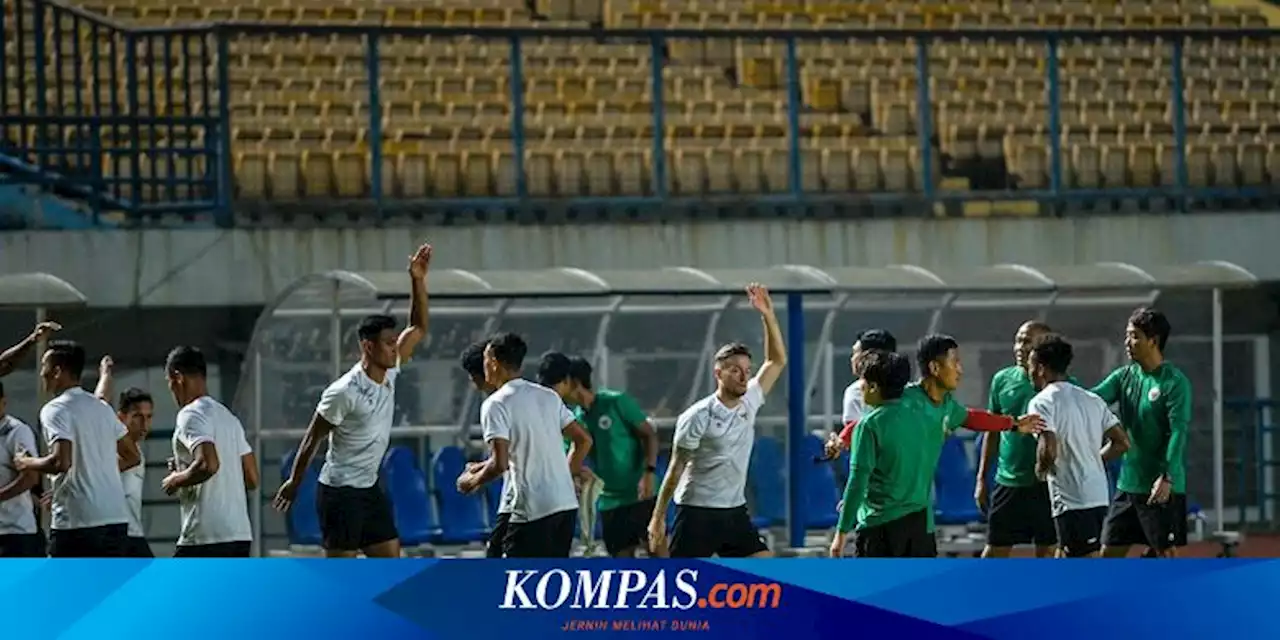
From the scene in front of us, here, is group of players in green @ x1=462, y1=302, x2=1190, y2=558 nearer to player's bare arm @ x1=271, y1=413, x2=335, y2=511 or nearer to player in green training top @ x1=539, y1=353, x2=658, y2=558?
player in green training top @ x1=539, y1=353, x2=658, y2=558

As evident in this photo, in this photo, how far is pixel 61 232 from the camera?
2070 cm

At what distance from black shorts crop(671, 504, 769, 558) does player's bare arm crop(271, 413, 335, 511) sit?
5.88 ft

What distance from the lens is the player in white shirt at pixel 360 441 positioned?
47.7 ft

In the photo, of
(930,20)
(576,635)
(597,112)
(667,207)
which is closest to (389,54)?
(597,112)

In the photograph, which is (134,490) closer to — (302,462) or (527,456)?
(302,462)

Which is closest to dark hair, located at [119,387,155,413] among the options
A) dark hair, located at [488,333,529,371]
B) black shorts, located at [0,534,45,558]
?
black shorts, located at [0,534,45,558]

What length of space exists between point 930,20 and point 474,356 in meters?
14.4

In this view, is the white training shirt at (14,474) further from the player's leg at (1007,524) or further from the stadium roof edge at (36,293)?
the player's leg at (1007,524)

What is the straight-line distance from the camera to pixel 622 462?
16219mm

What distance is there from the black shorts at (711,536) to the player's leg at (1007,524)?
1.57 metres

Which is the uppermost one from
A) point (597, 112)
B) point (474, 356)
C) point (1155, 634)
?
point (597, 112)

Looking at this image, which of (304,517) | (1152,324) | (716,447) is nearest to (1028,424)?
(1152,324)

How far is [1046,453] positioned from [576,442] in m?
2.36

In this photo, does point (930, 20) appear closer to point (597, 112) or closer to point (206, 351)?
point (597, 112)
